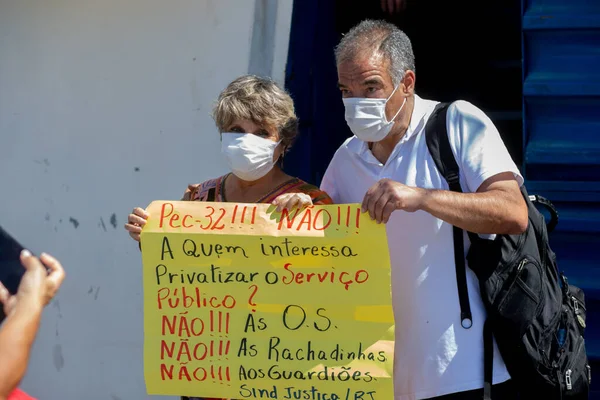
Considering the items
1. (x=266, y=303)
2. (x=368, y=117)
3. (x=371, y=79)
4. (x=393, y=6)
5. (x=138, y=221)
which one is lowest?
(x=266, y=303)

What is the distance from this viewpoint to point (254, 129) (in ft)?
9.36

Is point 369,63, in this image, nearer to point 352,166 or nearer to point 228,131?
point 352,166

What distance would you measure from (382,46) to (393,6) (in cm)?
171

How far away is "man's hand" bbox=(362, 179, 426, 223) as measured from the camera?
2412 millimetres

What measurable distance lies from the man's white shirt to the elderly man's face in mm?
116

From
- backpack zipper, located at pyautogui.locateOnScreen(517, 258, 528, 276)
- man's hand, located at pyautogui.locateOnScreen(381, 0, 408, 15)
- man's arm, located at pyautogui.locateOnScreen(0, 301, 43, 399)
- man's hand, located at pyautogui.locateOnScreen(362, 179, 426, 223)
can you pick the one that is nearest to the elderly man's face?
man's hand, located at pyautogui.locateOnScreen(362, 179, 426, 223)

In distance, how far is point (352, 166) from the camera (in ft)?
9.19

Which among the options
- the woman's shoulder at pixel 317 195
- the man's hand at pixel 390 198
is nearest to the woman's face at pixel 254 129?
the woman's shoulder at pixel 317 195

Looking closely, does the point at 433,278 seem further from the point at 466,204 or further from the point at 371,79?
the point at 371,79

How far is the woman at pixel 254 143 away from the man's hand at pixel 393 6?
5.11 ft

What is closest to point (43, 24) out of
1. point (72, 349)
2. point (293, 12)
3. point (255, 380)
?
point (293, 12)

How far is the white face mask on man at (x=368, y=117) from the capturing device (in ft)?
8.58

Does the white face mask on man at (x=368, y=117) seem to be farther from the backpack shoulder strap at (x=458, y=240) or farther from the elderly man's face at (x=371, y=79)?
the backpack shoulder strap at (x=458, y=240)

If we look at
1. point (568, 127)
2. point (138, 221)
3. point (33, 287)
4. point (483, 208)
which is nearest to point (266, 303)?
point (138, 221)
